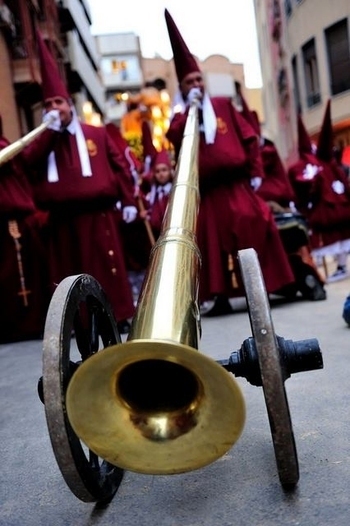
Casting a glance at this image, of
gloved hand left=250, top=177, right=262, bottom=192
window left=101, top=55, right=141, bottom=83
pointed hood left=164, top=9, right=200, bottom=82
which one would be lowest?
gloved hand left=250, top=177, right=262, bottom=192

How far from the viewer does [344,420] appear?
8.07 feet

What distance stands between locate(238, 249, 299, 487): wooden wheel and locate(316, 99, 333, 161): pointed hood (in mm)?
6865

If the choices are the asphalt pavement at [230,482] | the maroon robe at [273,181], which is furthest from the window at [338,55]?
the asphalt pavement at [230,482]

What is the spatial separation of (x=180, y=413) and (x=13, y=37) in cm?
1234

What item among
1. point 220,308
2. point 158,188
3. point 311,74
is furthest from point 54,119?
point 311,74

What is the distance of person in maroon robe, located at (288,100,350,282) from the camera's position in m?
8.23

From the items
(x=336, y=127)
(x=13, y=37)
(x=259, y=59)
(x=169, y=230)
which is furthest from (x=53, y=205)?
(x=259, y=59)

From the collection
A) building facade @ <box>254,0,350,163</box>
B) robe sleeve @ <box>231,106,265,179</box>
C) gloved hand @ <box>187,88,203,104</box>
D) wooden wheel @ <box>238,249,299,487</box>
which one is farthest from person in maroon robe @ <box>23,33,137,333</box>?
building facade @ <box>254,0,350,163</box>

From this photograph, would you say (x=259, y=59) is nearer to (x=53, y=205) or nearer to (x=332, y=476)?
(x=53, y=205)

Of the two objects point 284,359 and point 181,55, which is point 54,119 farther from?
point 284,359

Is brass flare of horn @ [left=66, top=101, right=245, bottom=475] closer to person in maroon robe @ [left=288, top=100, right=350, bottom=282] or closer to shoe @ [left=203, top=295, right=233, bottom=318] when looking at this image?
shoe @ [left=203, top=295, right=233, bottom=318]

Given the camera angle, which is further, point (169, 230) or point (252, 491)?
point (169, 230)

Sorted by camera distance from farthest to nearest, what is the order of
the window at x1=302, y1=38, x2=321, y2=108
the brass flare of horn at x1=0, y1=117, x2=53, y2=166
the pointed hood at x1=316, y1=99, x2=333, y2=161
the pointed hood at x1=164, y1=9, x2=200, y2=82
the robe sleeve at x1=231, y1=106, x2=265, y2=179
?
the window at x1=302, y1=38, x2=321, y2=108 < the pointed hood at x1=316, y1=99, x2=333, y2=161 < the robe sleeve at x1=231, y1=106, x2=265, y2=179 < the pointed hood at x1=164, y1=9, x2=200, y2=82 < the brass flare of horn at x1=0, y1=117, x2=53, y2=166

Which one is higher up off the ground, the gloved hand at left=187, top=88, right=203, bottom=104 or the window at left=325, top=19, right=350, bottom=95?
the window at left=325, top=19, right=350, bottom=95
